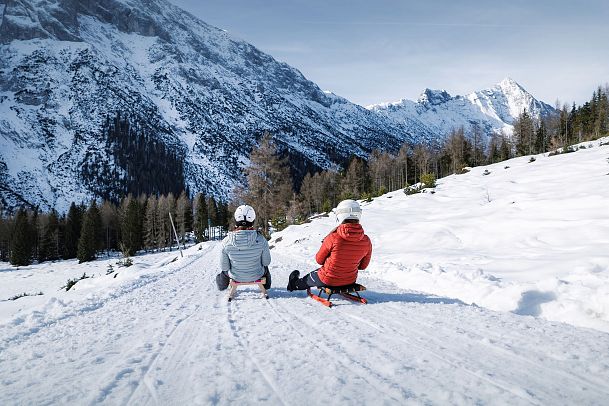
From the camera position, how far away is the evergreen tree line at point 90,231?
70625mm

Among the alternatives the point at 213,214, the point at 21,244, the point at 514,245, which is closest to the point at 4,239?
the point at 21,244

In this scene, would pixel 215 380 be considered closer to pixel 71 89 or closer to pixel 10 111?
pixel 10 111

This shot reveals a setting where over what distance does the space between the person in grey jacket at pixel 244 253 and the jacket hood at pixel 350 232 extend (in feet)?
6.53

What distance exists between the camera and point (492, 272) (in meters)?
8.10

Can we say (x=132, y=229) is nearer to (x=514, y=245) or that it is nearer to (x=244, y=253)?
(x=244, y=253)

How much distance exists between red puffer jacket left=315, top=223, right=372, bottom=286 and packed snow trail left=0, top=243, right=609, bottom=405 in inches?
27.9

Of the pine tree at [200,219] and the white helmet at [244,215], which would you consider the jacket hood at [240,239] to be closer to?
the white helmet at [244,215]

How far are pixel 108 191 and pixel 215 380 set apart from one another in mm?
166036

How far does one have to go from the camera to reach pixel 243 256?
7.17 metres

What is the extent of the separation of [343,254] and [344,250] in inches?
3.7

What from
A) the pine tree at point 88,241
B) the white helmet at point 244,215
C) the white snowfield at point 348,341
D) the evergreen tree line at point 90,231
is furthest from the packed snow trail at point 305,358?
the pine tree at point 88,241

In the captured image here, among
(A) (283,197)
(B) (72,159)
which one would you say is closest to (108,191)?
(B) (72,159)

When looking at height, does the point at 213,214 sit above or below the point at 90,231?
above

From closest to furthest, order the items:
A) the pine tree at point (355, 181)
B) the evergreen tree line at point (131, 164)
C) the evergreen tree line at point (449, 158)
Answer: the evergreen tree line at point (449, 158)
the pine tree at point (355, 181)
the evergreen tree line at point (131, 164)
